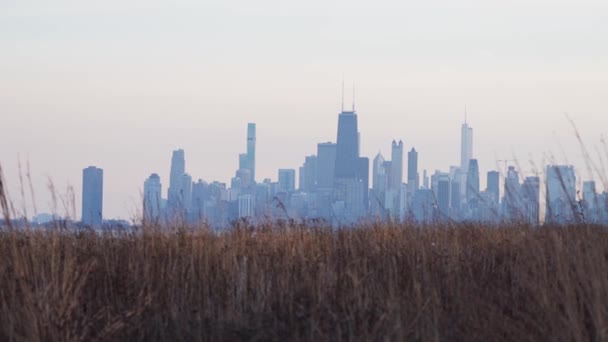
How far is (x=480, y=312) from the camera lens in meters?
8.95

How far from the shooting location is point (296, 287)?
9984 mm

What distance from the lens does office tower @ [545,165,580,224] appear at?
9086mm

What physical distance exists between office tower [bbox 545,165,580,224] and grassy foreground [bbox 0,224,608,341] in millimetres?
254

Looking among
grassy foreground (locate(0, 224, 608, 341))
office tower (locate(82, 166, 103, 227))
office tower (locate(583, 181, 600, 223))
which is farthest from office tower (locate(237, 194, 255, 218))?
office tower (locate(583, 181, 600, 223))

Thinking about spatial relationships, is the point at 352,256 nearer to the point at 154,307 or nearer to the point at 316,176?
the point at 154,307

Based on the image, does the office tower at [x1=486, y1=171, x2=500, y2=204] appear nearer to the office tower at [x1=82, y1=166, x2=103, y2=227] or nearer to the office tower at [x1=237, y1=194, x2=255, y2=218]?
the office tower at [x1=237, y1=194, x2=255, y2=218]

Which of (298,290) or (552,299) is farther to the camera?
(298,290)

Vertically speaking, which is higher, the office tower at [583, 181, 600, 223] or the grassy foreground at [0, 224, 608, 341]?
the office tower at [583, 181, 600, 223]

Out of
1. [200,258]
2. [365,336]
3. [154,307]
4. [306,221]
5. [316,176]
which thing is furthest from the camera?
[316,176]

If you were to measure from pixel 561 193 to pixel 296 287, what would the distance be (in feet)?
7.43

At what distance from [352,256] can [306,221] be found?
2.07m

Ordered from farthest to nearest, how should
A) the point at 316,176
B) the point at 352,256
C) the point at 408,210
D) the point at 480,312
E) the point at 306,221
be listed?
1. the point at 316,176
2. the point at 408,210
3. the point at 306,221
4. the point at 352,256
5. the point at 480,312

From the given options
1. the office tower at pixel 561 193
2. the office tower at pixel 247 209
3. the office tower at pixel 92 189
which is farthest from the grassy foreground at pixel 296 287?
the office tower at pixel 92 189

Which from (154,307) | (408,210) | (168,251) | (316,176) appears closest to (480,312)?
(154,307)
